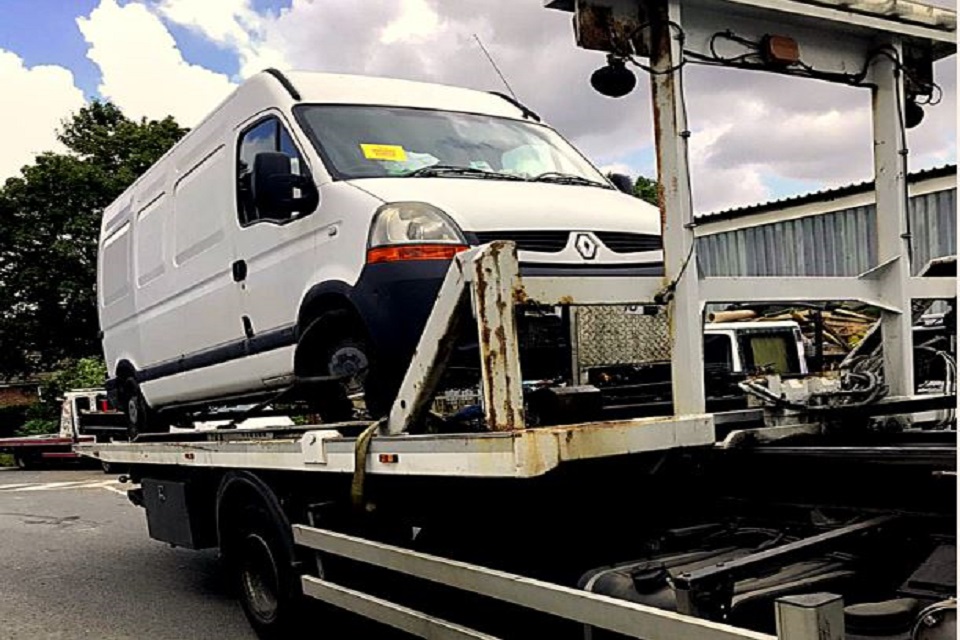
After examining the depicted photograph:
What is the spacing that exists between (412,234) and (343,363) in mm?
765

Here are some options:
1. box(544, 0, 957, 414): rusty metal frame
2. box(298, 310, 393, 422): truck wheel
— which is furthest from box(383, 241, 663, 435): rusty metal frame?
box(298, 310, 393, 422): truck wheel

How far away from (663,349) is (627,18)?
133 cm

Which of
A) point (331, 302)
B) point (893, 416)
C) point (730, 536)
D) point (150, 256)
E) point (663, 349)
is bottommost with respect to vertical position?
point (730, 536)

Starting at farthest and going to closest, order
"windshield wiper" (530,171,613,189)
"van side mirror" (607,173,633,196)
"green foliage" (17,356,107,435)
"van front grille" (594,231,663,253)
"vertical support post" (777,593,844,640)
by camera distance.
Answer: "green foliage" (17,356,107,435) → "van side mirror" (607,173,633,196) → "windshield wiper" (530,171,613,189) → "van front grille" (594,231,663,253) → "vertical support post" (777,593,844,640)

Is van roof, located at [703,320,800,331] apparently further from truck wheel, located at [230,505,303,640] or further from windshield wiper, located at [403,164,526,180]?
truck wheel, located at [230,505,303,640]

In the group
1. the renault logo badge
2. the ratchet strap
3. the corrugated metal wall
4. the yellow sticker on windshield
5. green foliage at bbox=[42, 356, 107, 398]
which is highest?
the corrugated metal wall

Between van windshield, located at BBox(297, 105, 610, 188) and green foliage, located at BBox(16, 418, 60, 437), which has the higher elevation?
van windshield, located at BBox(297, 105, 610, 188)

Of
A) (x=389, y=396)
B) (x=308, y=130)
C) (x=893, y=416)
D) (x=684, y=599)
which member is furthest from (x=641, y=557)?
(x=308, y=130)

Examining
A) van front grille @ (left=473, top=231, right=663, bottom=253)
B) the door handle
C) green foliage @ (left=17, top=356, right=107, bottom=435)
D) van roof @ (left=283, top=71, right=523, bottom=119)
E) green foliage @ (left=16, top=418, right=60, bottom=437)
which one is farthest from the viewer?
green foliage @ (left=16, top=418, right=60, bottom=437)

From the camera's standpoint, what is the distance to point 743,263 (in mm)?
15500

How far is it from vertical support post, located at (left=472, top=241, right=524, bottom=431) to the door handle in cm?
279

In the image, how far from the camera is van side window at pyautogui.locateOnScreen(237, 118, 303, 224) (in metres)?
5.28

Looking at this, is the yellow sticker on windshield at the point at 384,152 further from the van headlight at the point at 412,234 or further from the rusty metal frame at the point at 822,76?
the rusty metal frame at the point at 822,76

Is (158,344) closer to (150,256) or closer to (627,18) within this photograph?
(150,256)
